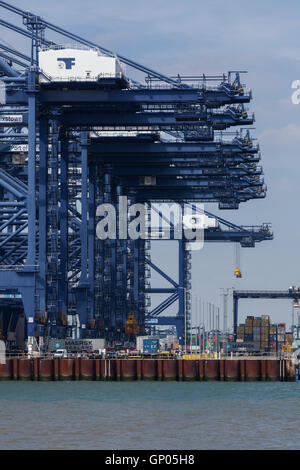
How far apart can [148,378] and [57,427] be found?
2831cm

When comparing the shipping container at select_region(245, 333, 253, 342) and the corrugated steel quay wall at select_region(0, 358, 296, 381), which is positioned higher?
the shipping container at select_region(245, 333, 253, 342)

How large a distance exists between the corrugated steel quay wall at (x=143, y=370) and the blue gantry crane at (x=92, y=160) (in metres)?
4.23

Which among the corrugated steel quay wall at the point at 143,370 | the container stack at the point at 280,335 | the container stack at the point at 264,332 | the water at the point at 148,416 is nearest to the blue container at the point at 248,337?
the container stack at the point at 264,332

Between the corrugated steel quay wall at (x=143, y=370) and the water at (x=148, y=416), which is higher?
the corrugated steel quay wall at (x=143, y=370)

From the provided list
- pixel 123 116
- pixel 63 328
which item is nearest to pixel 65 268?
pixel 63 328

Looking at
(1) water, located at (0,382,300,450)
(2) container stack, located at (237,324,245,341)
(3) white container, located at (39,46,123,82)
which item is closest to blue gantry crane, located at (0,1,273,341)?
(3) white container, located at (39,46,123,82)

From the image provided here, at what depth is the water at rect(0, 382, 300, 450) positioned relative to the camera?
43.8 meters

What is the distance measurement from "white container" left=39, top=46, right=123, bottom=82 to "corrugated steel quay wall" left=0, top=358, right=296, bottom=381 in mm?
19284

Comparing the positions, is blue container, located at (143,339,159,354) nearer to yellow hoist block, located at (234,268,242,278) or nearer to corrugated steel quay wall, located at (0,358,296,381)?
corrugated steel quay wall, located at (0,358,296,381)

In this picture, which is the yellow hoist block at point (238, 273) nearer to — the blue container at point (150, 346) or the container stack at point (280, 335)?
the container stack at point (280, 335)

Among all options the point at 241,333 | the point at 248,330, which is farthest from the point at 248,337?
the point at 241,333

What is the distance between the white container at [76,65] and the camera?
78.9 m

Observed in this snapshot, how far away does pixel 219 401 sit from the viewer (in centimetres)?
6044

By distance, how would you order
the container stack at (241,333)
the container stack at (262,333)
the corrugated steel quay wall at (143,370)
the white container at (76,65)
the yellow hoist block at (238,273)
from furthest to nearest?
1. the container stack at (241,333)
2. the container stack at (262,333)
3. the yellow hoist block at (238,273)
4. the white container at (76,65)
5. the corrugated steel quay wall at (143,370)
